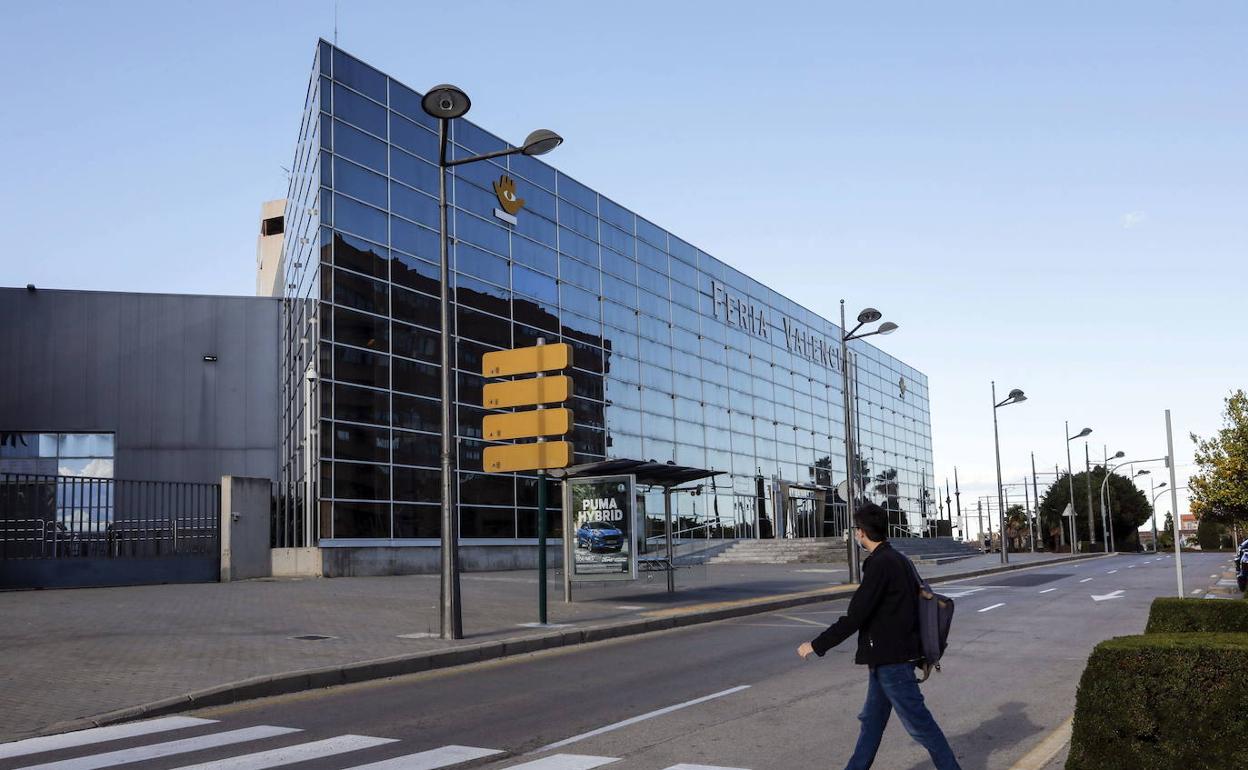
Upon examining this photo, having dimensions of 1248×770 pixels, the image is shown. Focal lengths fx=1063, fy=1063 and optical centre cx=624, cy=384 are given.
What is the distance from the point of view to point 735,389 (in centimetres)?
5441

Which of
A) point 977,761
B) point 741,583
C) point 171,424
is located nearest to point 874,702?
point 977,761

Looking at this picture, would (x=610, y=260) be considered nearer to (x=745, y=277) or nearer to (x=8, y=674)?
(x=745, y=277)

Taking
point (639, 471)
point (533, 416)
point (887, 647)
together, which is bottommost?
point (887, 647)

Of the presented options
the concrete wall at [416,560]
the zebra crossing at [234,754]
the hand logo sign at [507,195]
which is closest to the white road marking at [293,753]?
the zebra crossing at [234,754]

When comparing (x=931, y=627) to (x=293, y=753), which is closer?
(x=931, y=627)

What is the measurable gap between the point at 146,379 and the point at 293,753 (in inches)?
1242

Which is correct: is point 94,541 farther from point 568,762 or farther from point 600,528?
point 568,762

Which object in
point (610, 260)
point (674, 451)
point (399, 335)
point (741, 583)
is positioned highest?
point (610, 260)

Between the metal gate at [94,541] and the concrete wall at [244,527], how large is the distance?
0.79 feet

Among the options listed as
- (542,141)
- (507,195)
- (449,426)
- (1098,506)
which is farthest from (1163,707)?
(1098,506)

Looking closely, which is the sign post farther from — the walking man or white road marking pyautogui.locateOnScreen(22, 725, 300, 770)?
the walking man

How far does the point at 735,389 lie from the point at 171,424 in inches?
1103

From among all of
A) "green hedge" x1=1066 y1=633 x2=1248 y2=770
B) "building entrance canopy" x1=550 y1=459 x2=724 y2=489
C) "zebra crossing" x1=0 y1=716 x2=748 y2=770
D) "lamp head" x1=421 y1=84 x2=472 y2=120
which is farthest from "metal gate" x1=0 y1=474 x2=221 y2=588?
"green hedge" x1=1066 y1=633 x2=1248 y2=770

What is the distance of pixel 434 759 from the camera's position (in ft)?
23.8
